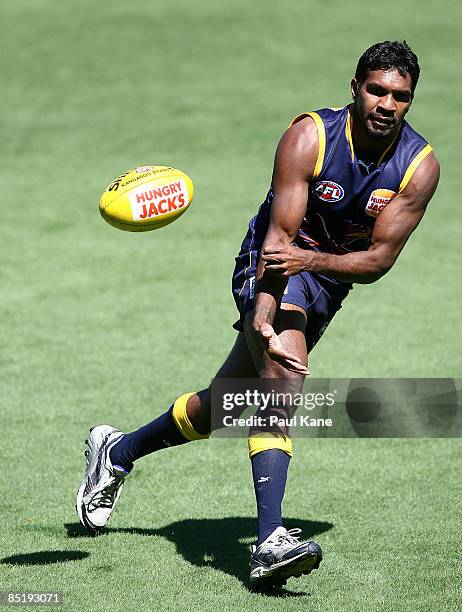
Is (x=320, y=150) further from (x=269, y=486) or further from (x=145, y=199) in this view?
(x=269, y=486)

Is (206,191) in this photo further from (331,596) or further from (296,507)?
(331,596)

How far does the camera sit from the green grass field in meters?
4.54

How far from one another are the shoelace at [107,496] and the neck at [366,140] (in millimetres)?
1895

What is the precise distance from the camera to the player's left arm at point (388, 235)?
14.2 feet

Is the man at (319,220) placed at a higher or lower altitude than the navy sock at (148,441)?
higher

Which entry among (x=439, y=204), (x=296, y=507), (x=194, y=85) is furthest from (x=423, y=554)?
(x=194, y=85)

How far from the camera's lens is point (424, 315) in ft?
29.4

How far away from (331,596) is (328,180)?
1675 mm

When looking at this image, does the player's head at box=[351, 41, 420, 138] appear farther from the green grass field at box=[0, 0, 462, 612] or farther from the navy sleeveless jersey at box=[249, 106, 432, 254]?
the green grass field at box=[0, 0, 462, 612]

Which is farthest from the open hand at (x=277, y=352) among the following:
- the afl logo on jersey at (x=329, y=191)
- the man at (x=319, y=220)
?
the afl logo on jersey at (x=329, y=191)

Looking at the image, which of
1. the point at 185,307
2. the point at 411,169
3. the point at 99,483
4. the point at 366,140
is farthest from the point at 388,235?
the point at 185,307

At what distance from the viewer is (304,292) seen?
461 centimetres

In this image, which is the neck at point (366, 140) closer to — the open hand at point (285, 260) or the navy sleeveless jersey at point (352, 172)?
the navy sleeveless jersey at point (352, 172)

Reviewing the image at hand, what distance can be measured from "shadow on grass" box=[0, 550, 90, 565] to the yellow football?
4.84ft
